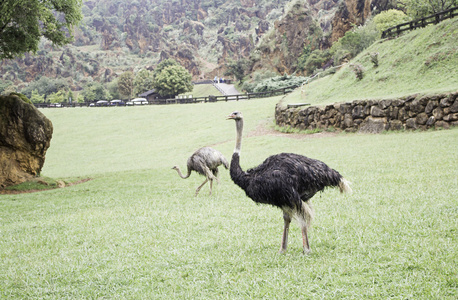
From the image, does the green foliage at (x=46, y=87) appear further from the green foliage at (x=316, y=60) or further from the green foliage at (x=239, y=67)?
the green foliage at (x=316, y=60)

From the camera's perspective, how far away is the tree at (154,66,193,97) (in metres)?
84.9

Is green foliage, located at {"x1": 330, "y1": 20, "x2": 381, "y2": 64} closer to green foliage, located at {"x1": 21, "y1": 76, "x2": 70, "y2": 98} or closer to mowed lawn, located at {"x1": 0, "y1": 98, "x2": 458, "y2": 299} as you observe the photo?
mowed lawn, located at {"x1": 0, "y1": 98, "x2": 458, "y2": 299}

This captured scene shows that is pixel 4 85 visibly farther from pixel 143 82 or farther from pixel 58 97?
pixel 143 82

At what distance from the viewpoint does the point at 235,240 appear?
650 centimetres

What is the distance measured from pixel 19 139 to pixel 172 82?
231 ft

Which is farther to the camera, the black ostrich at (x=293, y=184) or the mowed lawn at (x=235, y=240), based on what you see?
the black ostrich at (x=293, y=184)

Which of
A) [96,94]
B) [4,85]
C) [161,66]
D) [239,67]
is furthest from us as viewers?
[4,85]

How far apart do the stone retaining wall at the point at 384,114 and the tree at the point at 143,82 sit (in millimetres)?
75237

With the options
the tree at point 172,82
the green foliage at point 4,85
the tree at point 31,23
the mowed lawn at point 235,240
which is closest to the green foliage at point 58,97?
the green foliage at point 4,85

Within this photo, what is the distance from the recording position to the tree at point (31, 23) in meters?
14.4

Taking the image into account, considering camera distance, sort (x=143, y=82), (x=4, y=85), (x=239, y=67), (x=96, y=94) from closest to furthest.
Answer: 1. (x=239, y=67)
2. (x=143, y=82)
3. (x=96, y=94)
4. (x=4, y=85)

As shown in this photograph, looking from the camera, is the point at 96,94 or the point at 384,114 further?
the point at 96,94

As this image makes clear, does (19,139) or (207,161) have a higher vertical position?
(19,139)

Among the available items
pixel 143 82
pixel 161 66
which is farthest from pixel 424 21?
pixel 143 82
